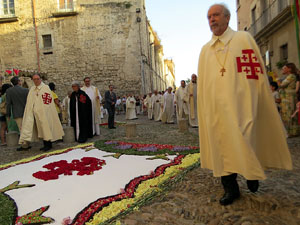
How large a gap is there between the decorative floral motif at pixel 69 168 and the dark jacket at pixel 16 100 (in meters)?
2.97

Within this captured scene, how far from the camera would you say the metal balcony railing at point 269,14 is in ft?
49.5

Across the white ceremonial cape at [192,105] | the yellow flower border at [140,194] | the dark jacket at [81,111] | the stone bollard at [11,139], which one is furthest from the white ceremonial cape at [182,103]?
the yellow flower border at [140,194]

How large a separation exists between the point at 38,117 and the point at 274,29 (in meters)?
15.7

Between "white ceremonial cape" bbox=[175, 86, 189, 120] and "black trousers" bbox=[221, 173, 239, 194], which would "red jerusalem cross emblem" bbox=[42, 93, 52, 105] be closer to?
"black trousers" bbox=[221, 173, 239, 194]

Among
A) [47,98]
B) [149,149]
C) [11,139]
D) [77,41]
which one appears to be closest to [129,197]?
[149,149]

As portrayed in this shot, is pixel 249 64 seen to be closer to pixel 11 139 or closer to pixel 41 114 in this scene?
pixel 41 114

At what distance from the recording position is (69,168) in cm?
429

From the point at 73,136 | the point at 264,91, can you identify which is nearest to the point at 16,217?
the point at 264,91

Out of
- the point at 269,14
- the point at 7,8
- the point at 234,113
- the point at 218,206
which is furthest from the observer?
the point at 7,8

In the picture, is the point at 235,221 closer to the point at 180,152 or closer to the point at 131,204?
the point at 131,204

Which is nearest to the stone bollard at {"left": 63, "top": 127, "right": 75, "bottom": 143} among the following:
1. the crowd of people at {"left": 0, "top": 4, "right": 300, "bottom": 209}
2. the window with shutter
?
the crowd of people at {"left": 0, "top": 4, "right": 300, "bottom": 209}

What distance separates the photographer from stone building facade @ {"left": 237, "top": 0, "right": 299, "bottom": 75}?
14.5 meters

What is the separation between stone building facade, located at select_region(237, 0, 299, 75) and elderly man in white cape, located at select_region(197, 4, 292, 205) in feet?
41.7

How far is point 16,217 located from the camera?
2.64 meters
